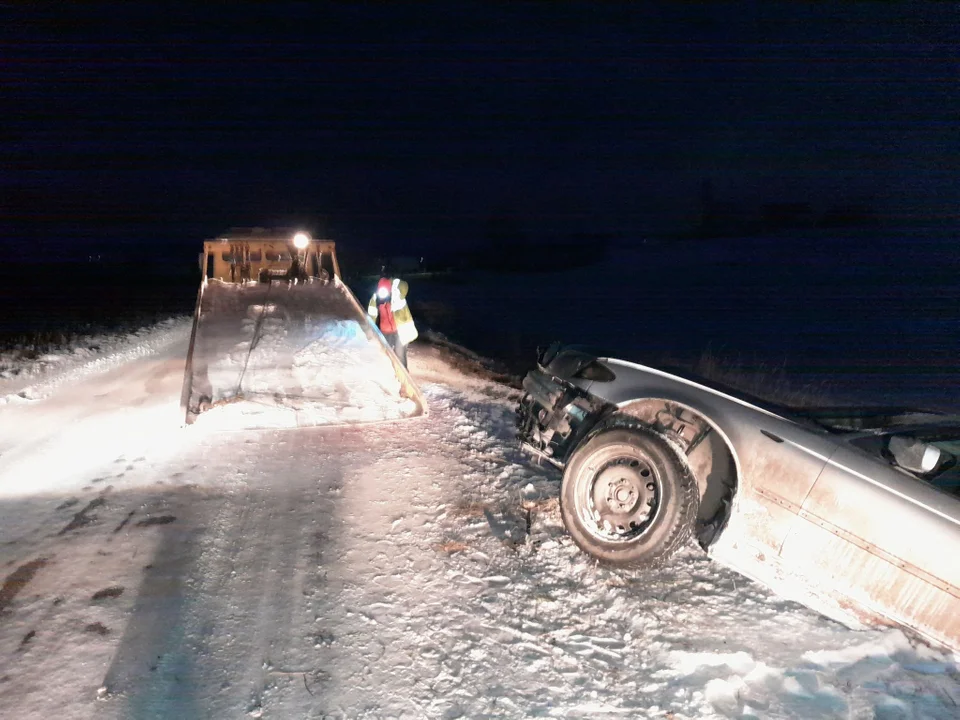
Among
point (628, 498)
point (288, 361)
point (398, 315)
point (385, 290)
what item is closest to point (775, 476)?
point (628, 498)

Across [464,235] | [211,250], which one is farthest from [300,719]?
Result: [464,235]

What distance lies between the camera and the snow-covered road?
2957mm

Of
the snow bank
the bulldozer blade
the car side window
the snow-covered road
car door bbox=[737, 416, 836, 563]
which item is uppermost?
the car side window

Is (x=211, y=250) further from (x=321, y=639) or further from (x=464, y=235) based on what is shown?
(x=464, y=235)

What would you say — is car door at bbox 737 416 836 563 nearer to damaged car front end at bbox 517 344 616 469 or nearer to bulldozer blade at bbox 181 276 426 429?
damaged car front end at bbox 517 344 616 469

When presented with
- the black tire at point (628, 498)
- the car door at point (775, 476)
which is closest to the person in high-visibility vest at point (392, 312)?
the black tire at point (628, 498)

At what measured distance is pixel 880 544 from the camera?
3.42 m

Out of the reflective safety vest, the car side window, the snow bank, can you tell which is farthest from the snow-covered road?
the snow bank

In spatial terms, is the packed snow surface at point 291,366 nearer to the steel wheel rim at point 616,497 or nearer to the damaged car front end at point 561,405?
the damaged car front end at point 561,405

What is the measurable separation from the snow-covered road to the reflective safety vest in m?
3.20

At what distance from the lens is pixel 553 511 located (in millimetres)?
5004

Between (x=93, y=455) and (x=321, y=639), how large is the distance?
3.67 metres

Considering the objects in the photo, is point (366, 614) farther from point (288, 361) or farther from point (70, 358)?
point (70, 358)

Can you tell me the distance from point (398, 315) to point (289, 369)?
2.49m
